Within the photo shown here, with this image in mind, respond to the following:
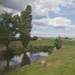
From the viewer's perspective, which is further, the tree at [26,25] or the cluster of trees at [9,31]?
the tree at [26,25]

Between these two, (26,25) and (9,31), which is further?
(26,25)

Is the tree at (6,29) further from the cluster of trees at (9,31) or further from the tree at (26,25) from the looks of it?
the tree at (26,25)

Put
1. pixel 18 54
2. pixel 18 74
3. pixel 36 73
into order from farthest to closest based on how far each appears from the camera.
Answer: pixel 18 54 → pixel 18 74 → pixel 36 73

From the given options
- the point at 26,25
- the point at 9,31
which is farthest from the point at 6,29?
the point at 26,25

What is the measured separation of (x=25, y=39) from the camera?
65.6 meters

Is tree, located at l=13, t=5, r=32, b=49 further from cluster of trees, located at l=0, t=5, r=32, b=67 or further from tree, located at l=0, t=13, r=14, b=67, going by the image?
tree, located at l=0, t=13, r=14, b=67

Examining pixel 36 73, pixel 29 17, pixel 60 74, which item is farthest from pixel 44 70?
pixel 29 17

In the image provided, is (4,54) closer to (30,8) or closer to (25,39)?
(25,39)

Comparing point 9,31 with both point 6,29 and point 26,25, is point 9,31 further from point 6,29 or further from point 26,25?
point 26,25

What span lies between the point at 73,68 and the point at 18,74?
11.0 metres

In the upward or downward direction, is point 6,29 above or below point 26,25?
below

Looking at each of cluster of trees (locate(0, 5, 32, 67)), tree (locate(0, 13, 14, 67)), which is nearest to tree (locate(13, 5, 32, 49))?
cluster of trees (locate(0, 5, 32, 67))

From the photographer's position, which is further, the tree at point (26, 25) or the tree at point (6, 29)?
the tree at point (26, 25)

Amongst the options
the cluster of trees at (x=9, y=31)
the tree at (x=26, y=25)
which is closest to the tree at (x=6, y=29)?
the cluster of trees at (x=9, y=31)
